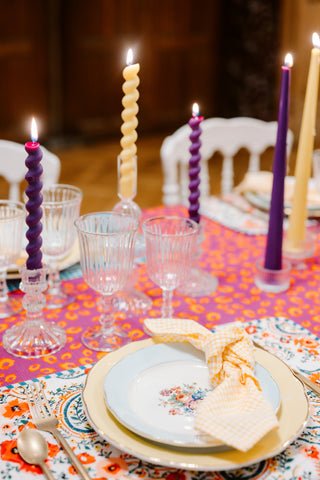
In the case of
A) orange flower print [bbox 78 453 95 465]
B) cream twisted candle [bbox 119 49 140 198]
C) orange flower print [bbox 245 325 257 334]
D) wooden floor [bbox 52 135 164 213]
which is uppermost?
cream twisted candle [bbox 119 49 140 198]

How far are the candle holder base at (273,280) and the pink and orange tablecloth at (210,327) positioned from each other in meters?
0.01

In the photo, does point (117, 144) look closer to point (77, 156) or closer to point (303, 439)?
point (77, 156)

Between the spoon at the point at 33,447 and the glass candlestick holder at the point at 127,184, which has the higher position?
the glass candlestick holder at the point at 127,184

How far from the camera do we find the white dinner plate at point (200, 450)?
2.20 feet

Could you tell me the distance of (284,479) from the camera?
2.27 ft

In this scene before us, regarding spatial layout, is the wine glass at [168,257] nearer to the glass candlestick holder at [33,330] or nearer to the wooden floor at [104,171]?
the glass candlestick holder at [33,330]

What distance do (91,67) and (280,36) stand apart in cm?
174

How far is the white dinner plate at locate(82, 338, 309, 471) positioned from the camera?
0.67 meters

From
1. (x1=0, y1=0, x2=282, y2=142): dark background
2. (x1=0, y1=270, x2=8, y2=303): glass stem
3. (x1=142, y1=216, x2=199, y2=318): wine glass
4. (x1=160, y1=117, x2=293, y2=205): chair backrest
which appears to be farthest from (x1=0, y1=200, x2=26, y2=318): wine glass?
(x1=0, y1=0, x2=282, y2=142): dark background

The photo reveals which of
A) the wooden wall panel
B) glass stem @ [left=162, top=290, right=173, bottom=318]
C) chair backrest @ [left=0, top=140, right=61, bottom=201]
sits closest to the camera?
glass stem @ [left=162, top=290, right=173, bottom=318]

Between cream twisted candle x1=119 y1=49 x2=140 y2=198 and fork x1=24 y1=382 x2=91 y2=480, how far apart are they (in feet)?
1.44

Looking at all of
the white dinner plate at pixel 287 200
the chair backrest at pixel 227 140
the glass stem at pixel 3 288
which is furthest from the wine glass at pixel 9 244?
the chair backrest at pixel 227 140

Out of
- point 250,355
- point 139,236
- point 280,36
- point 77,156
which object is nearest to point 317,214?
point 139,236

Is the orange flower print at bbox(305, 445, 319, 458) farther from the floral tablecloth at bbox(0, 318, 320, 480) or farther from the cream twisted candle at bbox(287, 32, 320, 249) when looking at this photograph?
the cream twisted candle at bbox(287, 32, 320, 249)
